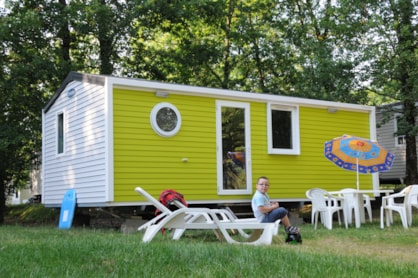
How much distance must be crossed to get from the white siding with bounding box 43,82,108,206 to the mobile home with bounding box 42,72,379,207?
19 millimetres

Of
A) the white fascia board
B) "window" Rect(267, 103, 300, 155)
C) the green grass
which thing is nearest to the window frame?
the white fascia board

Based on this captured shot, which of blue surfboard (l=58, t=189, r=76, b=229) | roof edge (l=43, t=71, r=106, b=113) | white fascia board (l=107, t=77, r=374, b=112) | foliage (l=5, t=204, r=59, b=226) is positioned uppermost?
roof edge (l=43, t=71, r=106, b=113)

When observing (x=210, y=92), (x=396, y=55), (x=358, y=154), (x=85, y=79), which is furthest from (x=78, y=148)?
(x=396, y=55)

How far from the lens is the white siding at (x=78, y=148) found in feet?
29.9

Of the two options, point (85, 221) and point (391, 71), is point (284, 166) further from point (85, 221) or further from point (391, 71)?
point (391, 71)

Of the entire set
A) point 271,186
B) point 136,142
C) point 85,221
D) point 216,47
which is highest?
point 216,47

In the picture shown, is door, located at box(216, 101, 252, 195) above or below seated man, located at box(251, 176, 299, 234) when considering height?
above

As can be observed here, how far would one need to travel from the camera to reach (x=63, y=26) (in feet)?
51.2

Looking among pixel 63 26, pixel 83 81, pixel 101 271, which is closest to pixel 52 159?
pixel 83 81

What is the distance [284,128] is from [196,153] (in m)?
2.32

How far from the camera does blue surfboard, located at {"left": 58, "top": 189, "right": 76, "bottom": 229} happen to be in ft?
32.6

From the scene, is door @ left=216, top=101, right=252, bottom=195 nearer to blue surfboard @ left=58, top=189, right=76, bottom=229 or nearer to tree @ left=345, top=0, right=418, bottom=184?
blue surfboard @ left=58, top=189, right=76, bottom=229

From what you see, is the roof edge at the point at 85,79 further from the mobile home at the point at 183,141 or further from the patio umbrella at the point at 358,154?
the patio umbrella at the point at 358,154

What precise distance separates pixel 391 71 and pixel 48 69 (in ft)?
33.7
